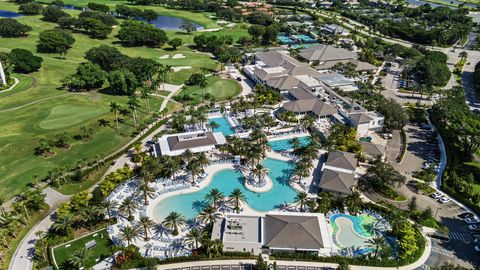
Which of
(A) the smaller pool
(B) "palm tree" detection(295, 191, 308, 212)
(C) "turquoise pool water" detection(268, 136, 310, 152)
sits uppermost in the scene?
(B) "palm tree" detection(295, 191, 308, 212)

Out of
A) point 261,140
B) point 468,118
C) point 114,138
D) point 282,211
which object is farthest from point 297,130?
point 114,138

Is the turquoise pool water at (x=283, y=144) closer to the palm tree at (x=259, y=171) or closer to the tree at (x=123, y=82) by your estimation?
the palm tree at (x=259, y=171)

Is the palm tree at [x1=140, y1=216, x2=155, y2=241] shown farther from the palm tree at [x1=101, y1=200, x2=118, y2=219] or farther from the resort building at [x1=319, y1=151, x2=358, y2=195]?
the resort building at [x1=319, y1=151, x2=358, y2=195]

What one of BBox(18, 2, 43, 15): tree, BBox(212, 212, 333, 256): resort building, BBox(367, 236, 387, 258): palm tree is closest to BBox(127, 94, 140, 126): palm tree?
BBox(212, 212, 333, 256): resort building

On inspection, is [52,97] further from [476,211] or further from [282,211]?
[476,211]

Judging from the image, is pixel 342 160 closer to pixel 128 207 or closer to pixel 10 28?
pixel 128 207

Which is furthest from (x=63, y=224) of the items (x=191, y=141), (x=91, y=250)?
(x=191, y=141)

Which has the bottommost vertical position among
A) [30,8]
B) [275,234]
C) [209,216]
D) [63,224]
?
[30,8]
